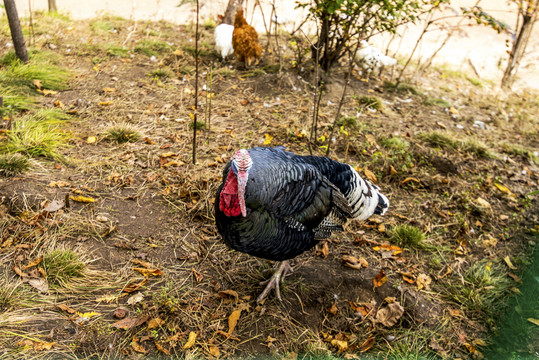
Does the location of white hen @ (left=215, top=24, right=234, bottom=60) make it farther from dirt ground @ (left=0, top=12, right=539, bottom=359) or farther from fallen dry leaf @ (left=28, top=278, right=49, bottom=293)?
fallen dry leaf @ (left=28, top=278, right=49, bottom=293)

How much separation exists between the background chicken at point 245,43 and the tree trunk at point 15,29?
2.75 meters

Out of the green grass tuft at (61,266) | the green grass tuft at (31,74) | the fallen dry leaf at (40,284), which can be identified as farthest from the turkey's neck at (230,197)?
the green grass tuft at (31,74)

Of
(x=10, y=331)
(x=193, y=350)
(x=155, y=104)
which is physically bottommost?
(x=193, y=350)

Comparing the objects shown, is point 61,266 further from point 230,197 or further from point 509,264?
point 509,264

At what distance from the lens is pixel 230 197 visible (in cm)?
226

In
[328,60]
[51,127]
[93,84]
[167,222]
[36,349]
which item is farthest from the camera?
[328,60]

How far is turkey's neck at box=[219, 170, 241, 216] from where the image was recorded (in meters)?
2.24

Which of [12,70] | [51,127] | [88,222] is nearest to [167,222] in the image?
[88,222]

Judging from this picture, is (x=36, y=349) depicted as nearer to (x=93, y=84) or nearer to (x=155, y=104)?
(x=155, y=104)

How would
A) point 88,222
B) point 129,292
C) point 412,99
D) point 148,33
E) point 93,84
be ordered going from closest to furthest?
point 129,292, point 88,222, point 93,84, point 412,99, point 148,33

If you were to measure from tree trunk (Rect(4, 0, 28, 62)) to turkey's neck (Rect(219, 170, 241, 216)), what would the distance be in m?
4.15

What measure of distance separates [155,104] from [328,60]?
257cm

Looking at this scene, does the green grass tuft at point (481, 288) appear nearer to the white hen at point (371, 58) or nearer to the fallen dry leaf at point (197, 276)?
the fallen dry leaf at point (197, 276)

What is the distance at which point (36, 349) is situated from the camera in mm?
2139
